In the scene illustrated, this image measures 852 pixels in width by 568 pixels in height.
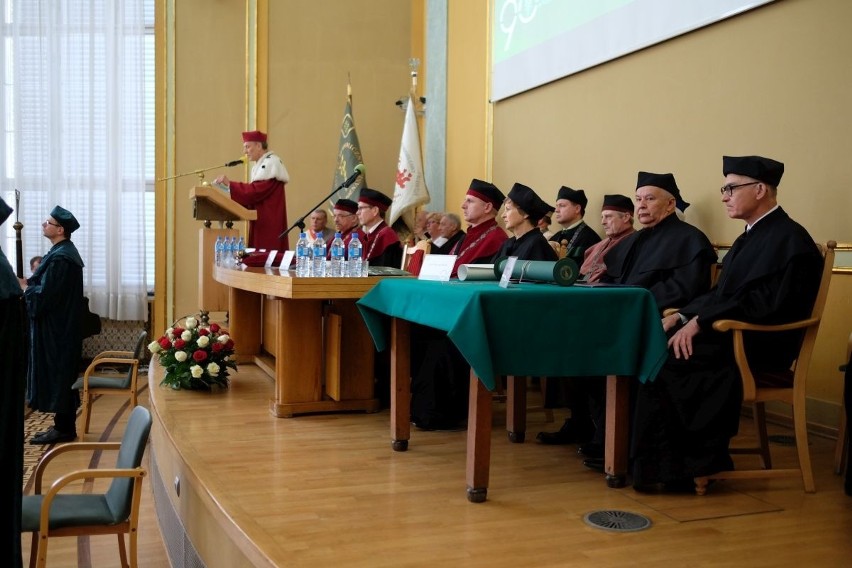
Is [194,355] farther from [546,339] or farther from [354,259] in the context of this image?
[546,339]

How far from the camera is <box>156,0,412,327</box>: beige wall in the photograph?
8539mm

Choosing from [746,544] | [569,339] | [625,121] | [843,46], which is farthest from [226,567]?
[625,121]

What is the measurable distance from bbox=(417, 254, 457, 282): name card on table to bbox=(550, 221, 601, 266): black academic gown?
5.79ft

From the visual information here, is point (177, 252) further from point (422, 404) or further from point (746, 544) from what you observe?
point (746, 544)

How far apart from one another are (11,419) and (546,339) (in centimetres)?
164

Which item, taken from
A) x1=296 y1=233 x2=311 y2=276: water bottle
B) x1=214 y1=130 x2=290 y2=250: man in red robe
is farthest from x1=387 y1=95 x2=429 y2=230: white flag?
x1=296 y1=233 x2=311 y2=276: water bottle

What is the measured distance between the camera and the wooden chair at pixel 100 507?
8.48ft

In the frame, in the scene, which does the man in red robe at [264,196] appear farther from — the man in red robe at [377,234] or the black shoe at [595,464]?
the black shoe at [595,464]

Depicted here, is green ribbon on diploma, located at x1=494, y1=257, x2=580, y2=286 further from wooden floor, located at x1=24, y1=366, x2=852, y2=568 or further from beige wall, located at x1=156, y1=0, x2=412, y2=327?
beige wall, located at x1=156, y1=0, x2=412, y2=327

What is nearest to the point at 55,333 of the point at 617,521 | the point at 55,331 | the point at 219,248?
the point at 55,331

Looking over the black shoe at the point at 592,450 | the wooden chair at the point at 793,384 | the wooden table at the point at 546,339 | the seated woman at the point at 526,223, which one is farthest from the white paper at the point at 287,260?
the wooden chair at the point at 793,384

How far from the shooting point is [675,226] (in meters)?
3.53

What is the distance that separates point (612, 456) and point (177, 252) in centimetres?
672

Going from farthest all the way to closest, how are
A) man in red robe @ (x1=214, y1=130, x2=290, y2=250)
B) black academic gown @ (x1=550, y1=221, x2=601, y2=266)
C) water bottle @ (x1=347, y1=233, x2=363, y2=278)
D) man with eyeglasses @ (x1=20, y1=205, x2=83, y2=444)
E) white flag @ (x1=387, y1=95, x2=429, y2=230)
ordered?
white flag @ (x1=387, y1=95, x2=429, y2=230), man in red robe @ (x1=214, y1=130, x2=290, y2=250), man with eyeglasses @ (x1=20, y1=205, x2=83, y2=444), black academic gown @ (x1=550, y1=221, x2=601, y2=266), water bottle @ (x1=347, y1=233, x2=363, y2=278)
